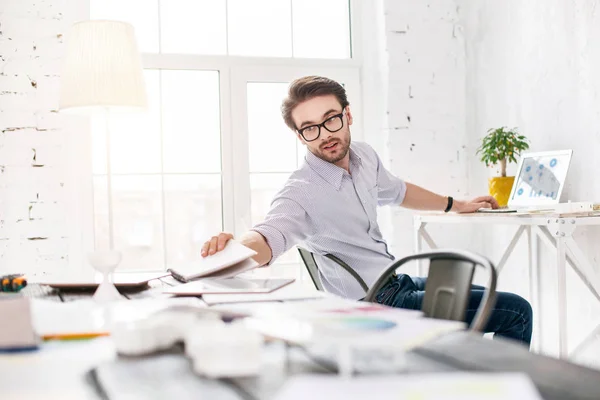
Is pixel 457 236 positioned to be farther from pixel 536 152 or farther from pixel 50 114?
pixel 50 114

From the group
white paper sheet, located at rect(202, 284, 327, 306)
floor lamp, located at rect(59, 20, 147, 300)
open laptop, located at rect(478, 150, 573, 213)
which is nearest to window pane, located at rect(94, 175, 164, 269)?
floor lamp, located at rect(59, 20, 147, 300)

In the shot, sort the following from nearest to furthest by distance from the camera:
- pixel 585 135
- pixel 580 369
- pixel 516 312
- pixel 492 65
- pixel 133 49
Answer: pixel 580 369
pixel 516 312
pixel 133 49
pixel 585 135
pixel 492 65

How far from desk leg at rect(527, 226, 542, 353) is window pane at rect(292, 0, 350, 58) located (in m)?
1.42

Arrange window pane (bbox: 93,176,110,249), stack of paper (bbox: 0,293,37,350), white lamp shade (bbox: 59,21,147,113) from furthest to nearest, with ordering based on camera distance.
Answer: window pane (bbox: 93,176,110,249), white lamp shade (bbox: 59,21,147,113), stack of paper (bbox: 0,293,37,350)

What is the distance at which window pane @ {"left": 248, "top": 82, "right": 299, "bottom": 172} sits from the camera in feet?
11.6

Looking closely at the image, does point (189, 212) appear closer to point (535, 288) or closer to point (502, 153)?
point (502, 153)

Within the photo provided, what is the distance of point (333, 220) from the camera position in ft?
7.25

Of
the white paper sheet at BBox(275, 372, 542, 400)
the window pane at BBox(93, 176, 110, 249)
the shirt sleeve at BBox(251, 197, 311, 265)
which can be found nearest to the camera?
the white paper sheet at BBox(275, 372, 542, 400)

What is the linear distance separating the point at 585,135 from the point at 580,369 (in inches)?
86.7

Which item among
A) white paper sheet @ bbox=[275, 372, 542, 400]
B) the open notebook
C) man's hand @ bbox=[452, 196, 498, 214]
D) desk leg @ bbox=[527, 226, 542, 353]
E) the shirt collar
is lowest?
desk leg @ bbox=[527, 226, 542, 353]

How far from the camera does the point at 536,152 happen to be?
2975mm

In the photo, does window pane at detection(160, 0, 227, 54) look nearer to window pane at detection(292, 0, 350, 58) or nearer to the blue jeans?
window pane at detection(292, 0, 350, 58)

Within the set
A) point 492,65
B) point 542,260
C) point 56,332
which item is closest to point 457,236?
point 542,260

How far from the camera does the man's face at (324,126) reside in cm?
224
